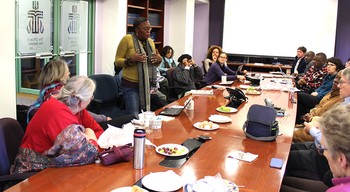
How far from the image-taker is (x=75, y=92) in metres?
2.30

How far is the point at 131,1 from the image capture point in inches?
272

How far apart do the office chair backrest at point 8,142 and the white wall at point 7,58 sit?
42.3 inches

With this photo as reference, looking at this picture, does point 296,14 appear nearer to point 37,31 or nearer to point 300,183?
point 37,31

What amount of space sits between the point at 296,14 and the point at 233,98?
6.31m

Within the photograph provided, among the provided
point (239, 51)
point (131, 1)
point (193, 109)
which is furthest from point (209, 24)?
point (193, 109)

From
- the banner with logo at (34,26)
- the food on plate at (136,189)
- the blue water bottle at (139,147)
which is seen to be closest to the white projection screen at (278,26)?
the banner with logo at (34,26)

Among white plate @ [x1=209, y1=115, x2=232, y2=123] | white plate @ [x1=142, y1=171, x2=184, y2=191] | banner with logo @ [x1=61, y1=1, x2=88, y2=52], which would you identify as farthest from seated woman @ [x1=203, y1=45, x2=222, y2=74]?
white plate @ [x1=142, y1=171, x2=184, y2=191]

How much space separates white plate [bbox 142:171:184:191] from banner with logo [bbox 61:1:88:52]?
3.79 meters

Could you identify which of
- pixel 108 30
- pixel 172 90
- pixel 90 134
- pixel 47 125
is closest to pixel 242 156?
pixel 90 134

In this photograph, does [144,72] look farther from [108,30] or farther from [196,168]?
[108,30]

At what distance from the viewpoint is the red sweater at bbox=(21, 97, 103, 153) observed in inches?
83.7

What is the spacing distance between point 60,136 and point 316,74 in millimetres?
5432

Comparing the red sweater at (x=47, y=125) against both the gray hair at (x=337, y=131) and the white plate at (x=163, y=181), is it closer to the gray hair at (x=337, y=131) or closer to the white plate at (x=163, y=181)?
the white plate at (x=163, y=181)

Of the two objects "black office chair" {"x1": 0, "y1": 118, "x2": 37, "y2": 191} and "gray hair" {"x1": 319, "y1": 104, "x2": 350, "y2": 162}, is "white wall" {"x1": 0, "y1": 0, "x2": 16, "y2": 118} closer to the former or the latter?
"black office chair" {"x1": 0, "y1": 118, "x2": 37, "y2": 191}
